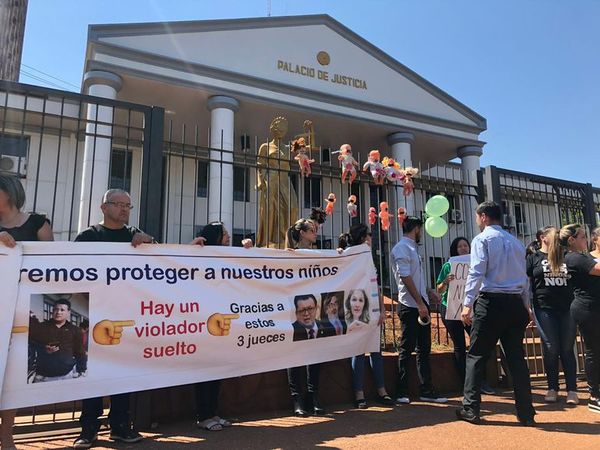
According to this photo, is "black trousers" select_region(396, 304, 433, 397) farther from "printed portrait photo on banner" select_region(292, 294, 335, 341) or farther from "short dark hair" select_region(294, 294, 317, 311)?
"short dark hair" select_region(294, 294, 317, 311)

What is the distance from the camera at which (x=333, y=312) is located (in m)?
4.44

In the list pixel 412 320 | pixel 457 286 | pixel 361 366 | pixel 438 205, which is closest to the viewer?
pixel 361 366

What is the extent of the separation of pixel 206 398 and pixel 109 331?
3.22ft

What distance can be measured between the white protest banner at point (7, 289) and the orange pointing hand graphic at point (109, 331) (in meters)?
0.53

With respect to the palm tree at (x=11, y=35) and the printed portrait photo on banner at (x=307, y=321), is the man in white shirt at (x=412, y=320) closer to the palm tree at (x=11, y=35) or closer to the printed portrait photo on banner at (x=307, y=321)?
the printed portrait photo on banner at (x=307, y=321)

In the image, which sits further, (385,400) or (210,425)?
(385,400)

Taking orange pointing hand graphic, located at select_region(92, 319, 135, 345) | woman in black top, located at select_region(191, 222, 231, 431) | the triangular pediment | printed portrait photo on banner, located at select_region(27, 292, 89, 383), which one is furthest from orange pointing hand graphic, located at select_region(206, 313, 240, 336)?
the triangular pediment

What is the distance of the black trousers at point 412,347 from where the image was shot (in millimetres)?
4660

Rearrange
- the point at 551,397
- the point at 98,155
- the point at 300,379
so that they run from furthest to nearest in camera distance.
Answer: the point at 98,155, the point at 551,397, the point at 300,379

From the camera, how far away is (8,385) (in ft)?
9.82

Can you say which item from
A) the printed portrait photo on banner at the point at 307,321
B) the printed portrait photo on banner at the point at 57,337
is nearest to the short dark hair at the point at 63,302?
the printed portrait photo on banner at the point at 57,337

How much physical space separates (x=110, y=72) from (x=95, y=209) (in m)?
3.39

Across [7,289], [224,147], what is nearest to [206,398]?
[7,289]

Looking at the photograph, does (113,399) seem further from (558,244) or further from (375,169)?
(558,244)
